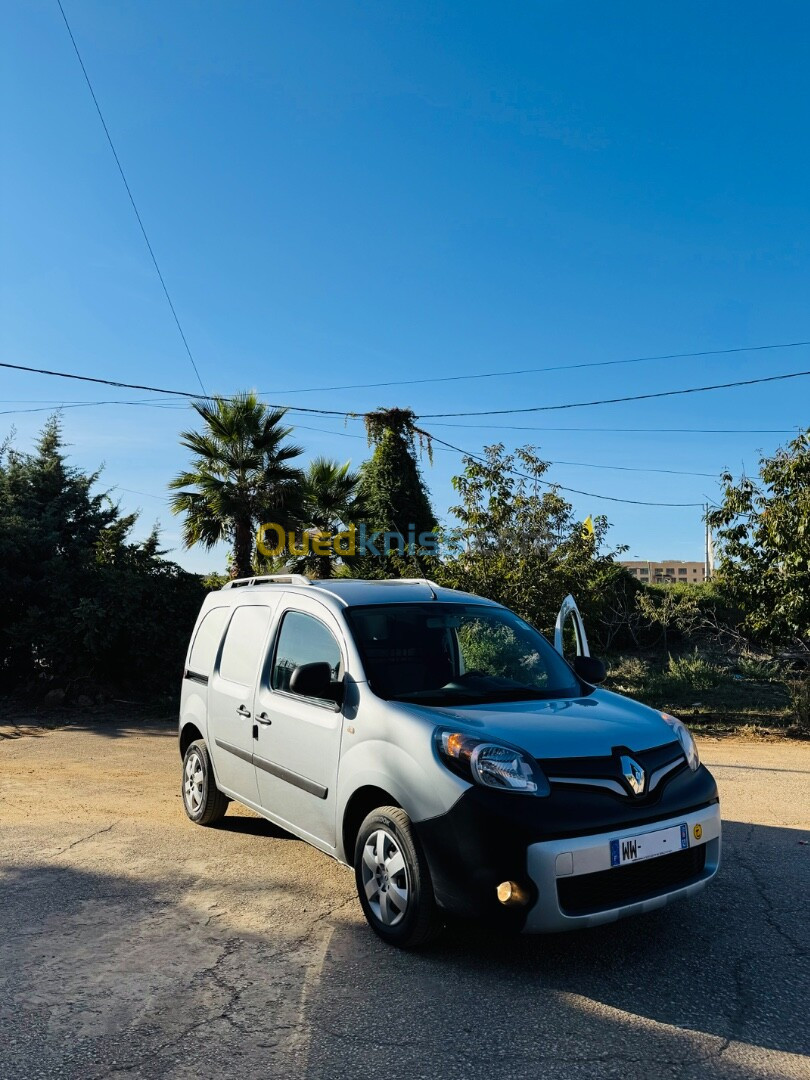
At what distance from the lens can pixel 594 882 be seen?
3.64 m

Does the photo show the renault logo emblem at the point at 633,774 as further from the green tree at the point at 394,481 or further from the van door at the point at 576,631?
the green tree at the point at 394,481

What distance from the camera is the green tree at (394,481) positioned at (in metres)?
22.0

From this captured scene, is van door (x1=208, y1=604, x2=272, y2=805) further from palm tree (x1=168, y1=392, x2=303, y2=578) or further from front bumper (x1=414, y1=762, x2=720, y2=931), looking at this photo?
palm tree (x1=168, y1=392, x2=303, y2=578)

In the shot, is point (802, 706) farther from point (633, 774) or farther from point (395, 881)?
point (395, 881)

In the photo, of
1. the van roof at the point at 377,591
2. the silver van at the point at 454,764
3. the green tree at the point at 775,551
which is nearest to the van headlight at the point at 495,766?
the silver van at the point at 454,764

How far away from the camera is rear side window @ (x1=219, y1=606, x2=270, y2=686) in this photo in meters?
5.66

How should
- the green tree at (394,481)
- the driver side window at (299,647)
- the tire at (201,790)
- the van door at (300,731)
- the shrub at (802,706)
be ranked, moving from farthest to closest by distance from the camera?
the green tree at (394,481), the shrub at (802,706), the tire at (201,790), the driver side window at (299,647), the van door at (300,731)

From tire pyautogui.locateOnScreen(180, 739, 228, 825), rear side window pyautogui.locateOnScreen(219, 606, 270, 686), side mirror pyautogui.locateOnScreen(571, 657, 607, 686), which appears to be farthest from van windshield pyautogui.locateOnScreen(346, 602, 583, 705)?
tire pyautogui.locateOnScreen(180, 739, 228, 825)

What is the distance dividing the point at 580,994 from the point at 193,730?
13.0ft

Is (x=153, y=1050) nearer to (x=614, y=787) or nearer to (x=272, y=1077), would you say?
(x=272, y=1077)

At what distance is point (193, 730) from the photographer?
6.68m

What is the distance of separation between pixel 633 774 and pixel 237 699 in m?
2.83

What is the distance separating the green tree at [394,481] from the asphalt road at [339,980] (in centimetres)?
1611

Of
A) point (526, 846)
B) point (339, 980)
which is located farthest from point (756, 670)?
point (339, 980)
